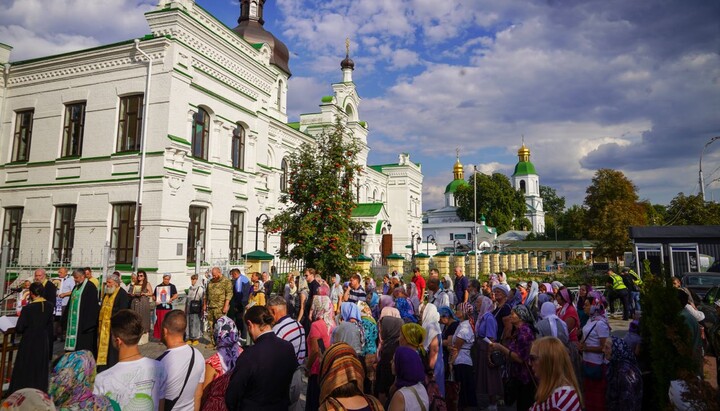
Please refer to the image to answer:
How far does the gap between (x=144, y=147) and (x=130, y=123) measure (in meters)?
1.85

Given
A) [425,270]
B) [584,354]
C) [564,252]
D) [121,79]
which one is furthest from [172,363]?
[564,252]

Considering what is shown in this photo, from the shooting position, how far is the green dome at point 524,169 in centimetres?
10000

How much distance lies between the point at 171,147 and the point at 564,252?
6070 cm

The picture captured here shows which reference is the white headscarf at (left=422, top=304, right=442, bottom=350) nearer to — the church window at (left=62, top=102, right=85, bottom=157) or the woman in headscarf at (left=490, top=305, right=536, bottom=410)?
the woman in headscarf at (left=490, top=305, right=536, bottom=410)

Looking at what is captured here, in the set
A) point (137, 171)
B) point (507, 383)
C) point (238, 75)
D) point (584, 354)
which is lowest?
point (507, 383)

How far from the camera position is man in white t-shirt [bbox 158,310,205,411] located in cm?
366

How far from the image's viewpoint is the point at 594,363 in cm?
535

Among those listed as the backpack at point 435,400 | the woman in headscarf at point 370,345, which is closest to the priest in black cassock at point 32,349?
the woman in headscarf at point 370,345

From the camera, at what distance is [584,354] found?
17.9 ft

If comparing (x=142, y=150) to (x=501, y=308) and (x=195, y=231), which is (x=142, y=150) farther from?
(x=501, y=308)

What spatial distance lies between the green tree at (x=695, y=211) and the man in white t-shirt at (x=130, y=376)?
41.8m

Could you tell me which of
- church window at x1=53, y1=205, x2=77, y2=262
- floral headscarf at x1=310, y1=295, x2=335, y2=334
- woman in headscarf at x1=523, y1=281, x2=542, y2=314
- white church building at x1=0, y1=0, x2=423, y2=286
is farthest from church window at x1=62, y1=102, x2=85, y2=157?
woman in headscarf at x1=523, y1=281, x2=542, y2=314

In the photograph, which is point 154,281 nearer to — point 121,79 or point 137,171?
point 137,171

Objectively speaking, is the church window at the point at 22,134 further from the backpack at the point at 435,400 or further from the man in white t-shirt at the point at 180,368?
the backpack at the point at 435,400
